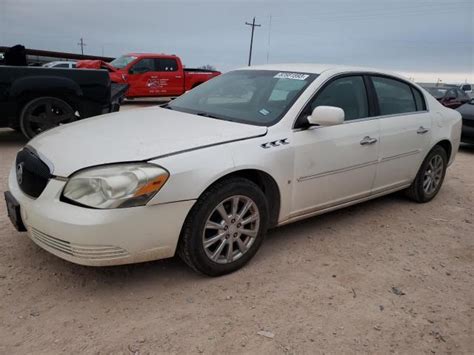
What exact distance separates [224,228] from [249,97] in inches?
51.8

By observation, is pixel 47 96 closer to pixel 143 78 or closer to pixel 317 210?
pixel 317 210

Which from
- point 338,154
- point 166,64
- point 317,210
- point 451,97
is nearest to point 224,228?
→ point 317,210

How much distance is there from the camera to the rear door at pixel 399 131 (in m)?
4.18

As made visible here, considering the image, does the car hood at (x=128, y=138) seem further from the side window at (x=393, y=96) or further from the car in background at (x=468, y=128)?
the car in background at (x=468, y=128)

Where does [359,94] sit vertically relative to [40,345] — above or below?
above

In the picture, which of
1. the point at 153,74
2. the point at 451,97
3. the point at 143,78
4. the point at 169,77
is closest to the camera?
the point at 451,97

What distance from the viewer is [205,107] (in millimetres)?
3871

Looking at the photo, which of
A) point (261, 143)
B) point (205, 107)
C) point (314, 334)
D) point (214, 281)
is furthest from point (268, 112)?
point (314, 334)

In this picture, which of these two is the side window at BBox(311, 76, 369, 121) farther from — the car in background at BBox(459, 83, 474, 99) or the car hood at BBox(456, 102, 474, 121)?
the car in background at BBox(459, 83, 474, 99)

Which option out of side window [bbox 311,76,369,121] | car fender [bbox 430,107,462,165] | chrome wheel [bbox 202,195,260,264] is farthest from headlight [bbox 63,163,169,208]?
car fender [bbox 430,107,462,165]

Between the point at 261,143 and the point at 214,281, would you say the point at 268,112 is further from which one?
the point at 214,281

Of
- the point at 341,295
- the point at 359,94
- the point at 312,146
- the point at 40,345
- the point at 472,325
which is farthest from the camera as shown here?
the point at 359,94

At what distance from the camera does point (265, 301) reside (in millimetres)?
2834

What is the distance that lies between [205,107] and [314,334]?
2.17 meters
